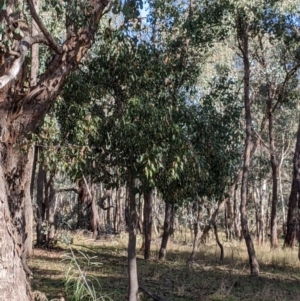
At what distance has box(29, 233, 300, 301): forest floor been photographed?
484 inches

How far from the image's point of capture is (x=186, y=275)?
15617 millimetres

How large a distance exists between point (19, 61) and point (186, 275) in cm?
1041

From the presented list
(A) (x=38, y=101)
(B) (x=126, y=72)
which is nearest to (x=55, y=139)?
(B) (x=126, y=72)

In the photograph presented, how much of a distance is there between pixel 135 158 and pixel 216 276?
732 centimetres

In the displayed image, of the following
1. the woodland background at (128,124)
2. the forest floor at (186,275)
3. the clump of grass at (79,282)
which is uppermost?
the woodland background at (128,124)

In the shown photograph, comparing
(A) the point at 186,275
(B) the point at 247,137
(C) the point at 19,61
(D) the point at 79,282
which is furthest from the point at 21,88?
(B) the point at 247,137

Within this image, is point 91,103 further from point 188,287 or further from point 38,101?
point 188,287

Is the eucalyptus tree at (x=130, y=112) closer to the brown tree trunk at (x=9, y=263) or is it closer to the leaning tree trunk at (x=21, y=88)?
the leaning tree trunk at (x=21, y=88)

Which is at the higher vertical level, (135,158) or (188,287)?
(135,158)

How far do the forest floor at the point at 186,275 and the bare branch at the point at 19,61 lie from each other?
9.84 ft

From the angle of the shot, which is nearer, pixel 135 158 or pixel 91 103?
pixel 135 158

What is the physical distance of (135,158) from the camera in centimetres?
950

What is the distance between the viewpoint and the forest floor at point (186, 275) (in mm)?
12297

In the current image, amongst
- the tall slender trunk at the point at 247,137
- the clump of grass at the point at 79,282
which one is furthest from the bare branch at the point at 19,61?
the tall slender trunk at the point at 247,137
